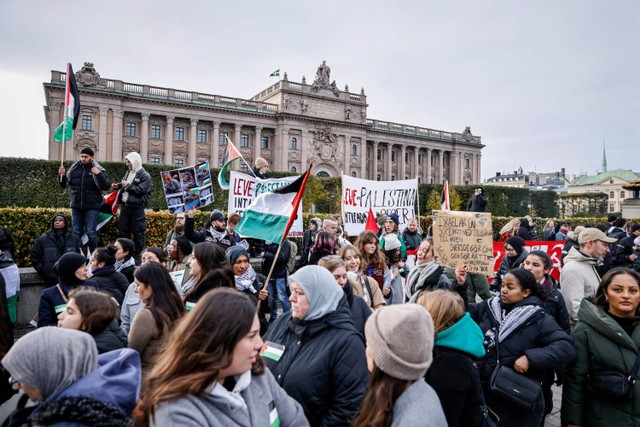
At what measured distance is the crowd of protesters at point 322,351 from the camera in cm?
183

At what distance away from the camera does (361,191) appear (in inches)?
444

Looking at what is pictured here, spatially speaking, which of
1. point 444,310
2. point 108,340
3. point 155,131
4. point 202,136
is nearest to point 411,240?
point 444,310

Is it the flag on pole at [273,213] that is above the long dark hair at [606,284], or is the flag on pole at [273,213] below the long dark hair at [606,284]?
above

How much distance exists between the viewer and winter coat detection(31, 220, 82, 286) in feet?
23.6

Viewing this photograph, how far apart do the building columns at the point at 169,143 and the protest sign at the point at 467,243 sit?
51186 mm

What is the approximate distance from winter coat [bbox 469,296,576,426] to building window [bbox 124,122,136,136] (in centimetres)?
5366

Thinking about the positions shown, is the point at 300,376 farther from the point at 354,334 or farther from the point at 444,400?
the point at 444,400

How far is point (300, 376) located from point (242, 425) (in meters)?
0.93

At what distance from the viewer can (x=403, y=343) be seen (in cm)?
219

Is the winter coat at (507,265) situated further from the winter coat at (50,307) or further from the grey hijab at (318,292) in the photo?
the winter coat at (50,307)

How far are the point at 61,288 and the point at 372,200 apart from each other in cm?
811

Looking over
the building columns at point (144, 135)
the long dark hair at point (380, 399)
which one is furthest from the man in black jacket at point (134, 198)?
the building columns at point (144, 135)

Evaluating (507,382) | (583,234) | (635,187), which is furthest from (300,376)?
(635,187)

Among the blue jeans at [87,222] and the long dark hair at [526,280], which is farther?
the blue jeans at [87,222]
